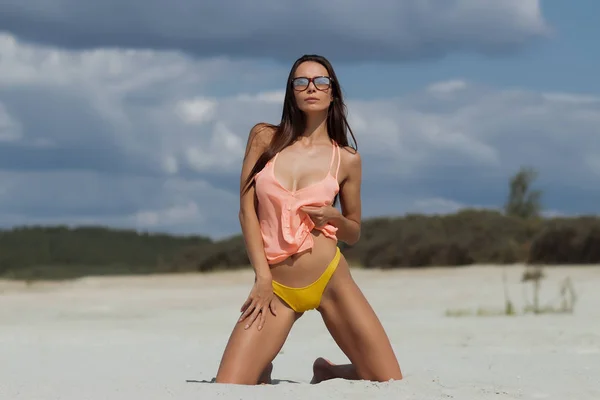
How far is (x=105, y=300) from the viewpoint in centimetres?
1448

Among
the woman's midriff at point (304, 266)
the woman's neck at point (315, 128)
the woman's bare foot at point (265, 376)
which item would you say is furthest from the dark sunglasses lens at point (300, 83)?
the woman's bare foot at point (265, 376)

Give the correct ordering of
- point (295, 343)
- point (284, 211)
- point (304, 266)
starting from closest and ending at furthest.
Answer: point (284, 211) → point (304, 266) → point (295, 343)

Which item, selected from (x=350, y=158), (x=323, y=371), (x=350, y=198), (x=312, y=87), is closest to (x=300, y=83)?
(x=312, y=87)

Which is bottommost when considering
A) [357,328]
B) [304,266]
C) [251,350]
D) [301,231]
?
[251,350]

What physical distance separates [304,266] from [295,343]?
3.94 m

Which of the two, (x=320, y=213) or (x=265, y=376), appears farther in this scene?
(x=265, y=376)

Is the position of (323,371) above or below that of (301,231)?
below

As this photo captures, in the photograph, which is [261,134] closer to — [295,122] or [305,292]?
[295,122]

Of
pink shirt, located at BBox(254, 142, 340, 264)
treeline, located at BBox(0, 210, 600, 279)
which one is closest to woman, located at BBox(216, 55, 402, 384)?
pink shirt, located at BBox(254, 142, 340, 264)

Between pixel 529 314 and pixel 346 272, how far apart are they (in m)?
5.88

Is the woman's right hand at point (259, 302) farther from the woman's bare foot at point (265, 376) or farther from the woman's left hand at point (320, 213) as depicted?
the woman's left hand at point (320, 213)

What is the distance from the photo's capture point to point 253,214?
5.55m

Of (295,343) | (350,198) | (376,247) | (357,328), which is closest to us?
(357,328)

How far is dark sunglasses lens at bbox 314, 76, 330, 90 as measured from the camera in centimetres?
561
